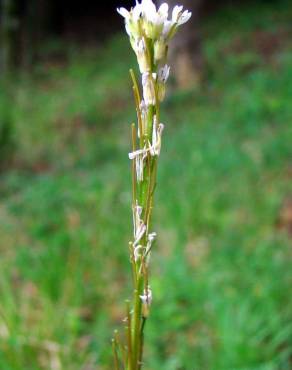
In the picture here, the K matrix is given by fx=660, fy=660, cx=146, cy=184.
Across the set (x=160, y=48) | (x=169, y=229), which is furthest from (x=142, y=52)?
(x=169, y=229)

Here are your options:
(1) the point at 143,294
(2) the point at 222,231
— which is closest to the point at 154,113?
(1) the point at 143,294

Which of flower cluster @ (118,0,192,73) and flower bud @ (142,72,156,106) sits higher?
flower cluster @ (118,0,192,73)

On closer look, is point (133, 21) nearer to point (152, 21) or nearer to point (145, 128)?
point (152, 21)

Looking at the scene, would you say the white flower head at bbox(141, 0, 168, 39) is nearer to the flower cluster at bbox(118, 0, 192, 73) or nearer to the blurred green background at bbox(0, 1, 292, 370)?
the flower cluster at bbox(118, 0, 192, 73)

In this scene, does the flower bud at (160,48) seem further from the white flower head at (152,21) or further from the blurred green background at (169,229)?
the blurred green background at (169,229)

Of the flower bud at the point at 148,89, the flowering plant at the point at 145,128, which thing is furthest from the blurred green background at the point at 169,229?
the flower bud at the point at 148,89

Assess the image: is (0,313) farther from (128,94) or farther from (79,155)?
(128,94)

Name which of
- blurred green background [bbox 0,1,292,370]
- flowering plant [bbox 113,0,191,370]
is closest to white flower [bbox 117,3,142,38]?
flowering plant [bbox 113,0,191,370]
